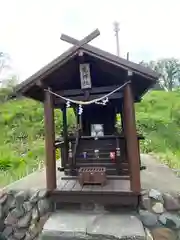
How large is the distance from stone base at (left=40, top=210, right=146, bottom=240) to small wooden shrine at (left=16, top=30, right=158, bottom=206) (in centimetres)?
23

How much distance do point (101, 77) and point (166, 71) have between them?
22997mm

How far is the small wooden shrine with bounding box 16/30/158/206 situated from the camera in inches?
146

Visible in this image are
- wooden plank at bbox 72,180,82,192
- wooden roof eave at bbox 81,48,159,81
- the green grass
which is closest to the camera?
wooden roof eave at bbox 81,48,159,81

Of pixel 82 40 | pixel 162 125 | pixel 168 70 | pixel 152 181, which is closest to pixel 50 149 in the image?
pixel 82 40

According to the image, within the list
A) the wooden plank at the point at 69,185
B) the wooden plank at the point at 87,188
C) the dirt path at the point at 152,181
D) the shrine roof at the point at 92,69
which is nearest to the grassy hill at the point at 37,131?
the dirt path at the point at 152,181

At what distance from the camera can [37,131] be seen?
478 inches

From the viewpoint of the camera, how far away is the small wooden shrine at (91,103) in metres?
3.71

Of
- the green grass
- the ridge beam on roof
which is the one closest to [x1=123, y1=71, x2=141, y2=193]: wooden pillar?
the ridge beam on roof

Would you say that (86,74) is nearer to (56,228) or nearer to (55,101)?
(55,101)

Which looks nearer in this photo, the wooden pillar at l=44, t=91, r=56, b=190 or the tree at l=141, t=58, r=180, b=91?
the wooden pillar at l=44, t=91, r=56, b=190

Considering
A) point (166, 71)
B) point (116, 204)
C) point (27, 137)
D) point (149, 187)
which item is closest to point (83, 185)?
point (116, 204)

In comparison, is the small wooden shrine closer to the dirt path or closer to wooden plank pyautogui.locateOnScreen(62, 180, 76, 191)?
wooden plank pyautogui.locateOnScreen(62, 180, 76, 191)

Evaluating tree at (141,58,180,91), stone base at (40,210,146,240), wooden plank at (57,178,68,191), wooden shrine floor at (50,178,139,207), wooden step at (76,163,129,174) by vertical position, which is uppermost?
tree at (141,58,180,91)

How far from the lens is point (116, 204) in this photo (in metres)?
3.81
